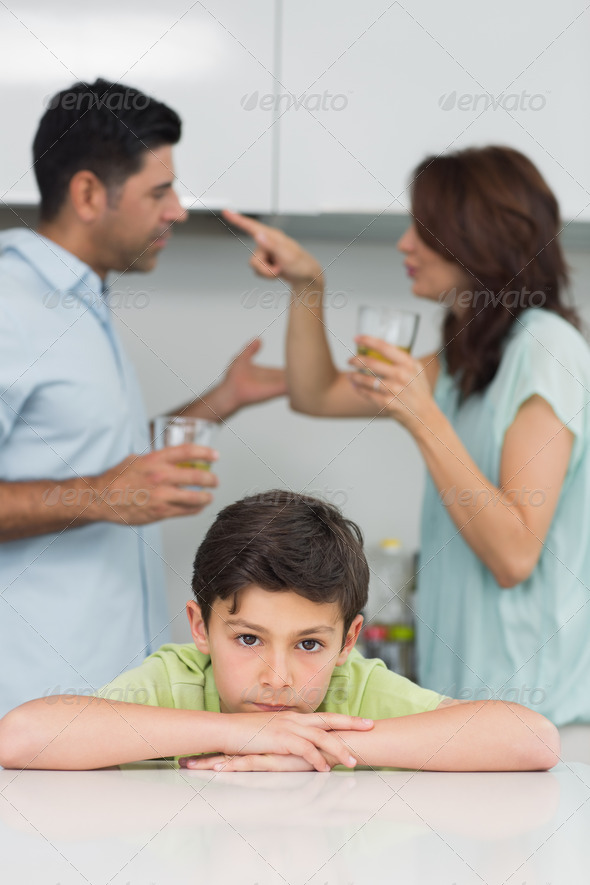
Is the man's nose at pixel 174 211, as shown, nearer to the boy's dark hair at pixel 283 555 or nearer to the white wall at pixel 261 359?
the white wall at pixel 261 359

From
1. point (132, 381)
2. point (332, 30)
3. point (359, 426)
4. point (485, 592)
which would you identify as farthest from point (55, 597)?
point (332, 30)

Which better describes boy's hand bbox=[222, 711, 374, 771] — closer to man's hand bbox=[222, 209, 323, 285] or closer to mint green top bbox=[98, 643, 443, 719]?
mint green top bbox=[98, 643, 443, 719]

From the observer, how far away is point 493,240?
1316 mm

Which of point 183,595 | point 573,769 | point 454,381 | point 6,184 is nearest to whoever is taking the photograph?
point 573,769

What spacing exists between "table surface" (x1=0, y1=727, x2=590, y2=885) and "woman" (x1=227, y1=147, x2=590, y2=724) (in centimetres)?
46

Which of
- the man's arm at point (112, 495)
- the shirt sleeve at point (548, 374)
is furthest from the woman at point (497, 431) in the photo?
the man's arm at point (112, 495)

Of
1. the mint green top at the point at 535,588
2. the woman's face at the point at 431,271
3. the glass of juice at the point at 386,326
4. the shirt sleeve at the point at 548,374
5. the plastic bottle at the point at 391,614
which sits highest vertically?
the woman's face at the point at 431,271

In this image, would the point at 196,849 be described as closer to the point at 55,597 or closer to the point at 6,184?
the point at 55,597

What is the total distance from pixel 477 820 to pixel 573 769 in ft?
0.83

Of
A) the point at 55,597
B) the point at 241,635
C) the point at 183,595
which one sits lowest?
the point at 183,595

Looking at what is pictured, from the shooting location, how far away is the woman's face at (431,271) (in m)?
1.37

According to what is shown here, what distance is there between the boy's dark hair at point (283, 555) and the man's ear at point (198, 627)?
1 centimetres

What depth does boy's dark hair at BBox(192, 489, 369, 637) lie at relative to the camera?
2.96 feet

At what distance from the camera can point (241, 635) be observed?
90cm
